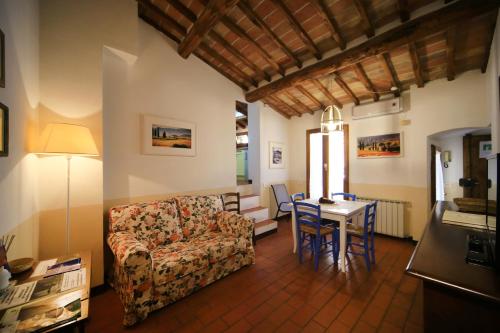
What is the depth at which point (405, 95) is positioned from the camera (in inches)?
138

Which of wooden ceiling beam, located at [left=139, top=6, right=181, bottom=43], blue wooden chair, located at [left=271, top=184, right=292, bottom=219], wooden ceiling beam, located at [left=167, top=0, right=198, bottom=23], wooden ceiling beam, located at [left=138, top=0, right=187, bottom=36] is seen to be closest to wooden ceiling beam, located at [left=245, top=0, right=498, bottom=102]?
wooden ceiling beam, located at [left=167, top=0, right=198, bottom=23]

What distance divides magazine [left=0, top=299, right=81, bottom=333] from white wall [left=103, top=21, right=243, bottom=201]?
5.48ft

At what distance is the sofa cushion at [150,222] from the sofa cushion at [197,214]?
0.10 m

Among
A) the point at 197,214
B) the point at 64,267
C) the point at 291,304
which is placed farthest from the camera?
the point at 197,214

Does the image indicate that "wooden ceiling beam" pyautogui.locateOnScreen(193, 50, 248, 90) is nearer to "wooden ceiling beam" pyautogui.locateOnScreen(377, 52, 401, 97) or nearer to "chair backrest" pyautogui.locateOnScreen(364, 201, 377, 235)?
"wooden ceiling beam" pyautogui.locateOnScreen(377, 52, 401, 97)

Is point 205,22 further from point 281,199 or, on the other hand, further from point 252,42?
point 281,199

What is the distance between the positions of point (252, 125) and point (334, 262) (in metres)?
3.16

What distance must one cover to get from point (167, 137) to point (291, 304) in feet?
8.76

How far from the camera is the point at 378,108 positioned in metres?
3.71

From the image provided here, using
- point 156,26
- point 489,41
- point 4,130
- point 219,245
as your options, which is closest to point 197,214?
point 219,245

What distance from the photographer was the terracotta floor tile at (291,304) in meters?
1.70

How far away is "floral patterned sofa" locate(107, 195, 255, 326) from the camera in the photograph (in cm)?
174

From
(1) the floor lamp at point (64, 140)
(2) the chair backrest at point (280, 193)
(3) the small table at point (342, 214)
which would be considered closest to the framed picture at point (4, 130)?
(1) the floor lamp at point (64, 140)

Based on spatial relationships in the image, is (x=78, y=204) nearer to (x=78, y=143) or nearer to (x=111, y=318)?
(x=78, y=143)
